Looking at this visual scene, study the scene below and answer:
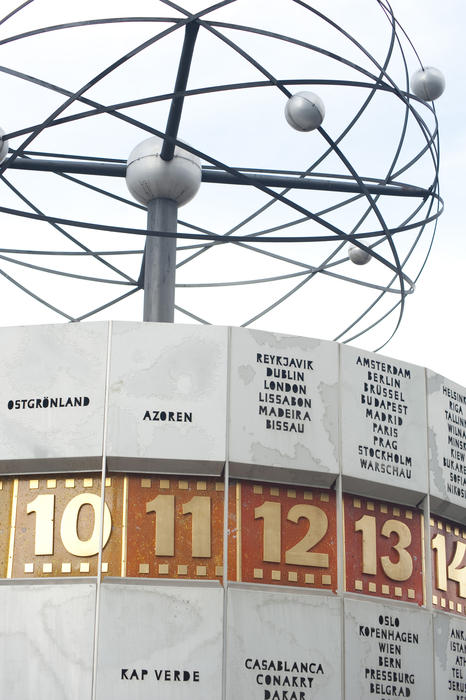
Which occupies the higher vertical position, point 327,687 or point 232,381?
point 232,381

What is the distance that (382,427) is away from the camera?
19.0 meters

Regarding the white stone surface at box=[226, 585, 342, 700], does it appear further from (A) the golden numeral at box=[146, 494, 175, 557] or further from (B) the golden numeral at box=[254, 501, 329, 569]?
(A) the golden numeral at box=[146, 494, 175, 557]

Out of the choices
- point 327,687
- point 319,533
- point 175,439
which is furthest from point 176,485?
point 327,687

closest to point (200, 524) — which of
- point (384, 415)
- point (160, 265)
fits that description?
point (384, 415)

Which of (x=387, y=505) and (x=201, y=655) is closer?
(x=201, y=655)

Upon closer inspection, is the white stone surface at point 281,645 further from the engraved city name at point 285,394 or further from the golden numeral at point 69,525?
the engraved city name at point 285,394

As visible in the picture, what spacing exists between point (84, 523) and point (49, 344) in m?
2.41

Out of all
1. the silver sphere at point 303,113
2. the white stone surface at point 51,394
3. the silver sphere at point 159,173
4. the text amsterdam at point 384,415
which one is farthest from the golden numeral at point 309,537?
the silver sphere at point 159,173

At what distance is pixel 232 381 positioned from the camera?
1812 cm

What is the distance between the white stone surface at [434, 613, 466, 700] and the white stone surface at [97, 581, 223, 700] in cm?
337

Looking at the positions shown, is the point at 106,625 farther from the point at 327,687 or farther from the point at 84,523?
the point at 327,687

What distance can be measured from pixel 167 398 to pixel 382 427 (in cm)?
313

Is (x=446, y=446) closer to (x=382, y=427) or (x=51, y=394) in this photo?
(x=382, y=427)

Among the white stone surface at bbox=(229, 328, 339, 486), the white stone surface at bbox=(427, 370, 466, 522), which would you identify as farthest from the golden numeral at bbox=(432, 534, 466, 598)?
the white stone surface at bbox=(229, 328, 339, 486)
